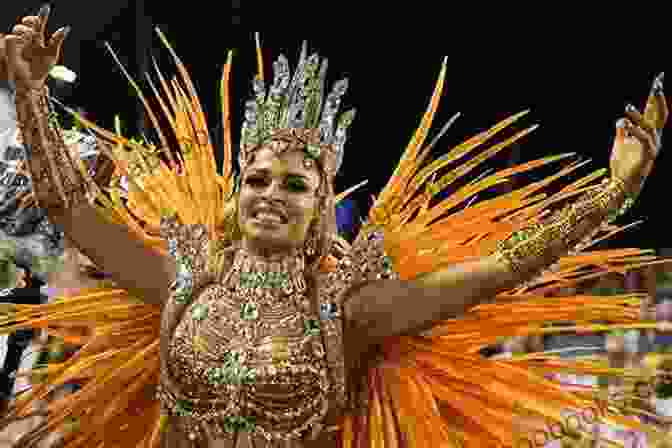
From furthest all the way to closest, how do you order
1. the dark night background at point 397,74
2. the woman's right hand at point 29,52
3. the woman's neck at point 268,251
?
the dark night background at point 397,74
the woman's neck at point 268,251
the woman's right hand at point 29,52

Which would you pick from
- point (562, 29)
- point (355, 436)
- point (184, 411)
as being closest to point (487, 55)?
point (562, 29)

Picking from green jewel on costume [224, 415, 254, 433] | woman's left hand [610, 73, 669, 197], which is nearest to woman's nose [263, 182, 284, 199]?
green jewel on costume [224, 415, 254, 433]

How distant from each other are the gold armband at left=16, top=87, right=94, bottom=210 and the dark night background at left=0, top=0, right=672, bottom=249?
640 mm

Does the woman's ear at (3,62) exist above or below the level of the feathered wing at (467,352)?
above

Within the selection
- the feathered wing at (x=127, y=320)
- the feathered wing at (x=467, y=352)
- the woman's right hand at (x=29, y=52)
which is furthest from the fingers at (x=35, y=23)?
the feathered wing at (x=467, y=352)

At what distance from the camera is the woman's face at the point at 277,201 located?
1342mm

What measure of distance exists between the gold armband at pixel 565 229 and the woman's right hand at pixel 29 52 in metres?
0.72

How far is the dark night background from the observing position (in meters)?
1.93

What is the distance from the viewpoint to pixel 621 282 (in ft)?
6.66

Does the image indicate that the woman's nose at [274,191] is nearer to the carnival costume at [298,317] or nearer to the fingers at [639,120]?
the carnival costume at [298,317]

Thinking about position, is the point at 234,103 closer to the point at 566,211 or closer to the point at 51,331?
the point at 51,331

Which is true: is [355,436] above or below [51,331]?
below

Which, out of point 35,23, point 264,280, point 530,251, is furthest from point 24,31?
point 530,251

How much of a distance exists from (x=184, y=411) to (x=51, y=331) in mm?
342
